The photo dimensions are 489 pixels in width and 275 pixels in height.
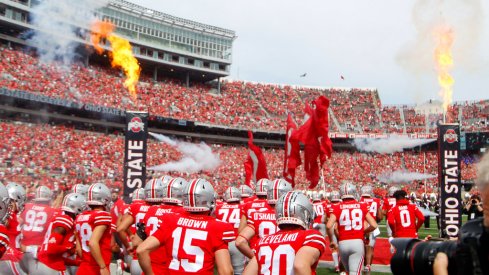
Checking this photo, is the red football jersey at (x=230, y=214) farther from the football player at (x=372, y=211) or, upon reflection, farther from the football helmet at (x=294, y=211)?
the football helmet at (x=294, y=211)

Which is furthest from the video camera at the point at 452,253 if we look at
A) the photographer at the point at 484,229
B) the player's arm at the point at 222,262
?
the player's arm at the point at 222,262

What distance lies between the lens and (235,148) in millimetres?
50469

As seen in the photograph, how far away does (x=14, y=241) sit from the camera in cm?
740

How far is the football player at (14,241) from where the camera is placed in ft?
22.5

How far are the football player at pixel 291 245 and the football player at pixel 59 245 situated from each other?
3318 mm

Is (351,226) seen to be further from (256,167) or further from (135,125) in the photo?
(256,167)

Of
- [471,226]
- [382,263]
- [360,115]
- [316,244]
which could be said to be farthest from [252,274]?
[360,115]

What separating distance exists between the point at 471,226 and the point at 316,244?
223 centimetres

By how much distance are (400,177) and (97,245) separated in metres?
41.9

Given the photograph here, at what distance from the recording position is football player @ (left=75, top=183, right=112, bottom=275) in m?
6.71

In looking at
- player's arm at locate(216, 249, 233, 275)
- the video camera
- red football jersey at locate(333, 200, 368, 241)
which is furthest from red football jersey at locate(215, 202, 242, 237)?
the video camera

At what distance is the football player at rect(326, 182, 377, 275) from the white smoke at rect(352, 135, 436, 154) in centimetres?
4233

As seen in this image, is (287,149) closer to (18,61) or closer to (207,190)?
(207,190)

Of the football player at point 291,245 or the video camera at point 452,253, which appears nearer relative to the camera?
the video camera at point 452,253
